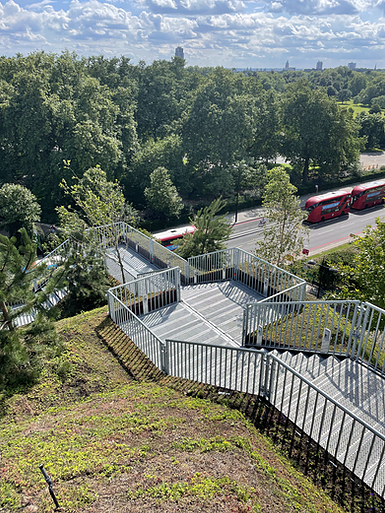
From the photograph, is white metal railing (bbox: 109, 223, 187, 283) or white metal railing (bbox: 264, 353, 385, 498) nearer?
white metal railing (bbox: 264, 353, 385, 498)

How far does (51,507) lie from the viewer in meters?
4.54

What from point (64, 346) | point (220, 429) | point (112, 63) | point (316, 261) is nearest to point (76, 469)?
point (220, 429)

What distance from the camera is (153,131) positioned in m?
46.8

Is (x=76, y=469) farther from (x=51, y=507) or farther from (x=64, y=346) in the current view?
(x=64, y=346)

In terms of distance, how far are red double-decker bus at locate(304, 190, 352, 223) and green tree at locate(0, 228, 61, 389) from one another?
97.9 feet

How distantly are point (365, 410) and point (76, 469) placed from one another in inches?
183

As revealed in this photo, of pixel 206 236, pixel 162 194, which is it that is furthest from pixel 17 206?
pixel 206 236

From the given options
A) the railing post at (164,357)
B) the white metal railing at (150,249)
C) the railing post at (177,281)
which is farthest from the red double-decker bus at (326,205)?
the railing post at (164,357)

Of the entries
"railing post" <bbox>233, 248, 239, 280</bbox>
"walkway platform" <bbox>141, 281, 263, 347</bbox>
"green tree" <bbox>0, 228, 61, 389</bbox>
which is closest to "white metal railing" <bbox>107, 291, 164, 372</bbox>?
"walkway platform" <bbox>141, 281, 263, 347</bbox>

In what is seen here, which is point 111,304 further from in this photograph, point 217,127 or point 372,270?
point 217,127

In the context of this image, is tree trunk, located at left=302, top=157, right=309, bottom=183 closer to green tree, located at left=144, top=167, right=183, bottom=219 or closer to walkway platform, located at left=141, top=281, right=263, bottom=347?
green tree, located at left=144, top=167, right=183, bottom=219

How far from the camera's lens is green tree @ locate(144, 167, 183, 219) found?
3250cm

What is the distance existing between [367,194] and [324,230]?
316 inches

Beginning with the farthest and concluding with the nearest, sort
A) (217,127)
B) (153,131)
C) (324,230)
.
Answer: (153,131) → (217,127) → (324,230)
